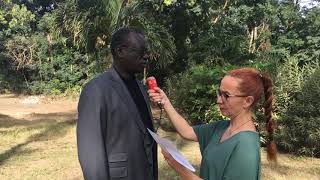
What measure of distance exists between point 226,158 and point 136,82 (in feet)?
2.24

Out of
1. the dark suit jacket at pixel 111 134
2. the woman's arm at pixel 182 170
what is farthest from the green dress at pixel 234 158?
the dark suit jacket at pixel 111 134

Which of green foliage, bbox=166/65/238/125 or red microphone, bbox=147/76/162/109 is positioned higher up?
red microphone, bbox=147/76/162/109

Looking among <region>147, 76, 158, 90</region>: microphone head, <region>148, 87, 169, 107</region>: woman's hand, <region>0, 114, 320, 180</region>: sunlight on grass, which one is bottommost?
<region>0, 114, 320, 180</region>: sunlight on grass

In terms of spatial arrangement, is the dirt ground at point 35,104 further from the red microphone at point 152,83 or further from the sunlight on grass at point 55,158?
the red microphone at point 152,83

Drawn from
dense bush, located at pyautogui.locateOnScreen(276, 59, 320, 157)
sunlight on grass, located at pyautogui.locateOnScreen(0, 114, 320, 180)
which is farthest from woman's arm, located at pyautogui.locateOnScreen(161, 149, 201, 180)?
dense bush, located at pyautogui.locateOnScreen(276, 59, 320, 157)

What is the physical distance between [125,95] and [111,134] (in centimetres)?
→ 22

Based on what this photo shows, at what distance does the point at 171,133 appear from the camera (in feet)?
34.9

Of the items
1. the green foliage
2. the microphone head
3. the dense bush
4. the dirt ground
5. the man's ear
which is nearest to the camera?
the man's ear

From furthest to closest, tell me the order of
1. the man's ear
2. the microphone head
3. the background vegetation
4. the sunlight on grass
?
1. the background vegetation
2. the sunlight on grass
3. the microphone head
4. the man's ear

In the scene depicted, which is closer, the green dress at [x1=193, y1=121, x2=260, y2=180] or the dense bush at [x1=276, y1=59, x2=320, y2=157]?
the green dress at [x1=193, y1=121, x2=260, y2=180]

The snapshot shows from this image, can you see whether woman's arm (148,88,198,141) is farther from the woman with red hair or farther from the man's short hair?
the man's short hair

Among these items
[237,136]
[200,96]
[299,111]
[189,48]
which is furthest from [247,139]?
[189,48]

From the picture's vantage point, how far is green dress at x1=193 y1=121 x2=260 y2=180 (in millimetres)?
2078

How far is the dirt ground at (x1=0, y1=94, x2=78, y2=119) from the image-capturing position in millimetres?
16823
